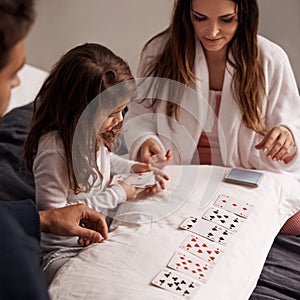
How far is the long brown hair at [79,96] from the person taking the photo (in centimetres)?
136

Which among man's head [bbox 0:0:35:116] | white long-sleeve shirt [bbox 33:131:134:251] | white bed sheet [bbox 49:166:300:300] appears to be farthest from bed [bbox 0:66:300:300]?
man's head [bbox 0:0:35:116]

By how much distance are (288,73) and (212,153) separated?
0.33 metres

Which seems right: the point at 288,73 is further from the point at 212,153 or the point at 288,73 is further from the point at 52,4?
the point at 52,4

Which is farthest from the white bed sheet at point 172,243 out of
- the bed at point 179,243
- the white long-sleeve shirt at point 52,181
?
the white long-sleeve shirt at point 52,181

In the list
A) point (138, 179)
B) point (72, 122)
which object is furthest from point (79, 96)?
point (138, 179)

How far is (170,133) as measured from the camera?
1831mm

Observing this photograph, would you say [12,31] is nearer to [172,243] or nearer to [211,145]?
[172,243]

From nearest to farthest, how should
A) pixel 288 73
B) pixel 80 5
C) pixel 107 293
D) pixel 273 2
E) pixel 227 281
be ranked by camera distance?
1. pixel 107 293
2. pixel 227 281
3. pixel 288 73
4. pixel 273 2
5. pixel 80 5

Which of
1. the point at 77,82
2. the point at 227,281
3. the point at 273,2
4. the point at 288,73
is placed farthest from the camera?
the point at 273,2

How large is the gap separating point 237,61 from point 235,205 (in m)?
0.47

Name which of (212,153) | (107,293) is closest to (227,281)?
(107,293)

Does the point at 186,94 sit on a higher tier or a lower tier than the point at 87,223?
higher

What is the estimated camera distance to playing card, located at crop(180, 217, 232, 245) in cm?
138

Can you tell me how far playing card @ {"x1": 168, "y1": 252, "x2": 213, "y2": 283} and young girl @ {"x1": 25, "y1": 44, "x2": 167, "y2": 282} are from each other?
25cm
